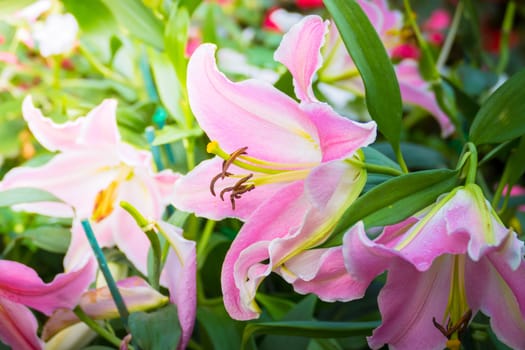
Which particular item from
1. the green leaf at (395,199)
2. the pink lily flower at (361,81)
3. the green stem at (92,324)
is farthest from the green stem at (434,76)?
the green stem at (92,324)

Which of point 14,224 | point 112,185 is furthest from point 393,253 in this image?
point 14,224

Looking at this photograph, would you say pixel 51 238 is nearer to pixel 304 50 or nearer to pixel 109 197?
pixel 109 197

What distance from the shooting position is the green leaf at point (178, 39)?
569 mm

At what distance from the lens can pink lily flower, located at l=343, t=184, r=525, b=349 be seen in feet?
1.16

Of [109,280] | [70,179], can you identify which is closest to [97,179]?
[70,179]

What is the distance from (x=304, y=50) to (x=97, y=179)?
25 cm

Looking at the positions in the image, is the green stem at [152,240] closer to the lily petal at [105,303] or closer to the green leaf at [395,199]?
the lily petal at [105,303]

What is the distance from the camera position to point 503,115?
453mm

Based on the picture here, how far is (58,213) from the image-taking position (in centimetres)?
56

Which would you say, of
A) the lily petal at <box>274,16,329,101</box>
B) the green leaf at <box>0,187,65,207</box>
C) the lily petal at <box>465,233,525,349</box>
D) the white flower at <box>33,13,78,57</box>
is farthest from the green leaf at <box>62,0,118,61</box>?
the lily petal at <box>465,233,525,349</box>

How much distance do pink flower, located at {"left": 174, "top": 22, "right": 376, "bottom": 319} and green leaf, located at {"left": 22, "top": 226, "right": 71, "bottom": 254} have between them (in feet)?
0.53

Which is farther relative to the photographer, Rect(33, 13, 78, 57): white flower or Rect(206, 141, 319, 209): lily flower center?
Rect(33, 13, 78, 57): white flower

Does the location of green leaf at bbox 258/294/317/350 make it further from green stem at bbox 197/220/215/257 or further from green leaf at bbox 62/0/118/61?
green leaf at bbox 62/0/118/61

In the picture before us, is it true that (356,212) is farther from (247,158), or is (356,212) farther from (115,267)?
(115,267)
